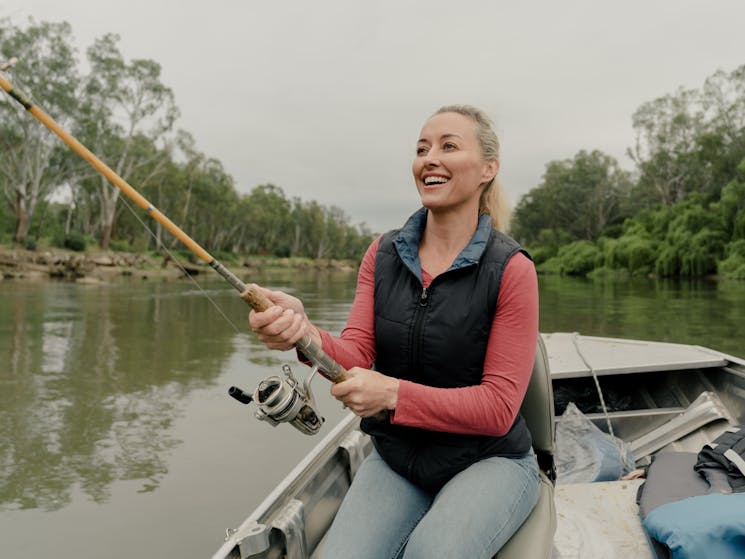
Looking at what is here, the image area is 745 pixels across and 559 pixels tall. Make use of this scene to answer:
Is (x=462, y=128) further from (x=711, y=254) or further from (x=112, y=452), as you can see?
(x=711, y=254)

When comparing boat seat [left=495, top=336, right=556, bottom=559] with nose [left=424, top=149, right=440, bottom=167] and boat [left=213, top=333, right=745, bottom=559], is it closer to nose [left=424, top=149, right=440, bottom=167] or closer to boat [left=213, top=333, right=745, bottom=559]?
boat [left=213, top=333, right=745, bottom=559]

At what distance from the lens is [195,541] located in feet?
13.1

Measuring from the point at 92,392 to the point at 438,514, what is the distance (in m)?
7.07

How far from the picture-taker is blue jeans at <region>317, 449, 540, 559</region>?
1760mm

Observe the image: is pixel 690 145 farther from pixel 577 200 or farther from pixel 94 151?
pixel 94 151

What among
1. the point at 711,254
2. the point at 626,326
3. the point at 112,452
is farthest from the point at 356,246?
the point at 112,452

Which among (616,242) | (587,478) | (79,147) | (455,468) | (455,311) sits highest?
(616,242)

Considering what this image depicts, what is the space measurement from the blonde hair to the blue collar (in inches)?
4.7

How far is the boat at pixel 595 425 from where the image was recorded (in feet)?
7.48

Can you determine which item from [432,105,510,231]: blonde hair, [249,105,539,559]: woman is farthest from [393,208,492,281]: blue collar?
[432,105,510,231]: blonde hair

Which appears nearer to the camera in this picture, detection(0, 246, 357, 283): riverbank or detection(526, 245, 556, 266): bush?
detection(0, 246, 357, 283): riverbank

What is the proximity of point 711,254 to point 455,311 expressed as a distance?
41288mm

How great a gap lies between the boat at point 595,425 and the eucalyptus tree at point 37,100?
115 feet

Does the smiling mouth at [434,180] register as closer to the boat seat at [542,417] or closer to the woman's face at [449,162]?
the woman's face at [449,162]
